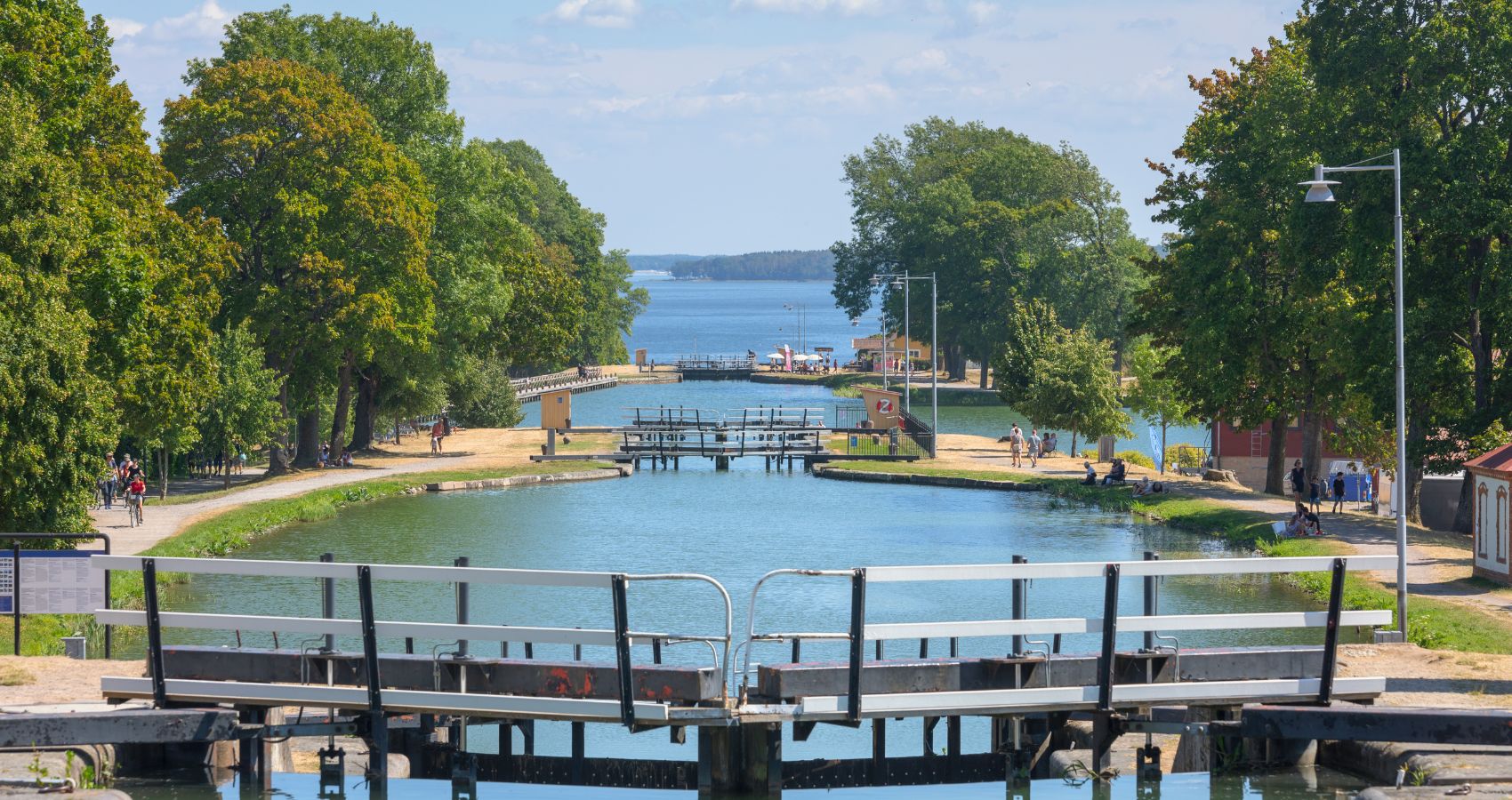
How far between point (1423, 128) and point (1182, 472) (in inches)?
936

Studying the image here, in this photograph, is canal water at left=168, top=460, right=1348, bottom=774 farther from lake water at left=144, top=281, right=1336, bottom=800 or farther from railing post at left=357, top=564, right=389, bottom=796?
railing post at left=357, top=564, right=389, bottom=796

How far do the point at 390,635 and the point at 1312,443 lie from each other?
122 ft

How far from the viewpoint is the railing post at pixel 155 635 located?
1466cm

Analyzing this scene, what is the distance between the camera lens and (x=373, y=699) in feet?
48.1

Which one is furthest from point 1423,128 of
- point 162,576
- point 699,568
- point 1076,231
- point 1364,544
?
point 1076,231

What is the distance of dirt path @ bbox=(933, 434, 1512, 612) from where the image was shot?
29.1 metres

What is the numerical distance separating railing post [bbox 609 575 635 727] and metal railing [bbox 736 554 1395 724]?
0.97 m

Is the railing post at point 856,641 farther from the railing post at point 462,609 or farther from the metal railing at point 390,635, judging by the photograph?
the railing post at point 462,609

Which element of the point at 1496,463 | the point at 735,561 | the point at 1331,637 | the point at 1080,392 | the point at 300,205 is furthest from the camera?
the point at 1080,392

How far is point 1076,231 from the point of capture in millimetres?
106688

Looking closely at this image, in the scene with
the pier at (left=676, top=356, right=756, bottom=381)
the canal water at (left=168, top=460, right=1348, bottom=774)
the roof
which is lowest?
the canal water at (left=168, top=460, right=1348, bottom=774)

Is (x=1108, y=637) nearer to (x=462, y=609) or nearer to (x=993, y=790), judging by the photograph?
(x=993, y=790)

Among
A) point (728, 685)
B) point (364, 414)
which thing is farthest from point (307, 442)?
point (728, 685)

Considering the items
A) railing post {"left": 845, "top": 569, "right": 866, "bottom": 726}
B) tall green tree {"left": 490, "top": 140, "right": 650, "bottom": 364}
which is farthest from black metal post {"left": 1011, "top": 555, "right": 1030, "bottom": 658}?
tall green tree {"left": 490, "top": 140, "right": 650, "bottom": 364}
